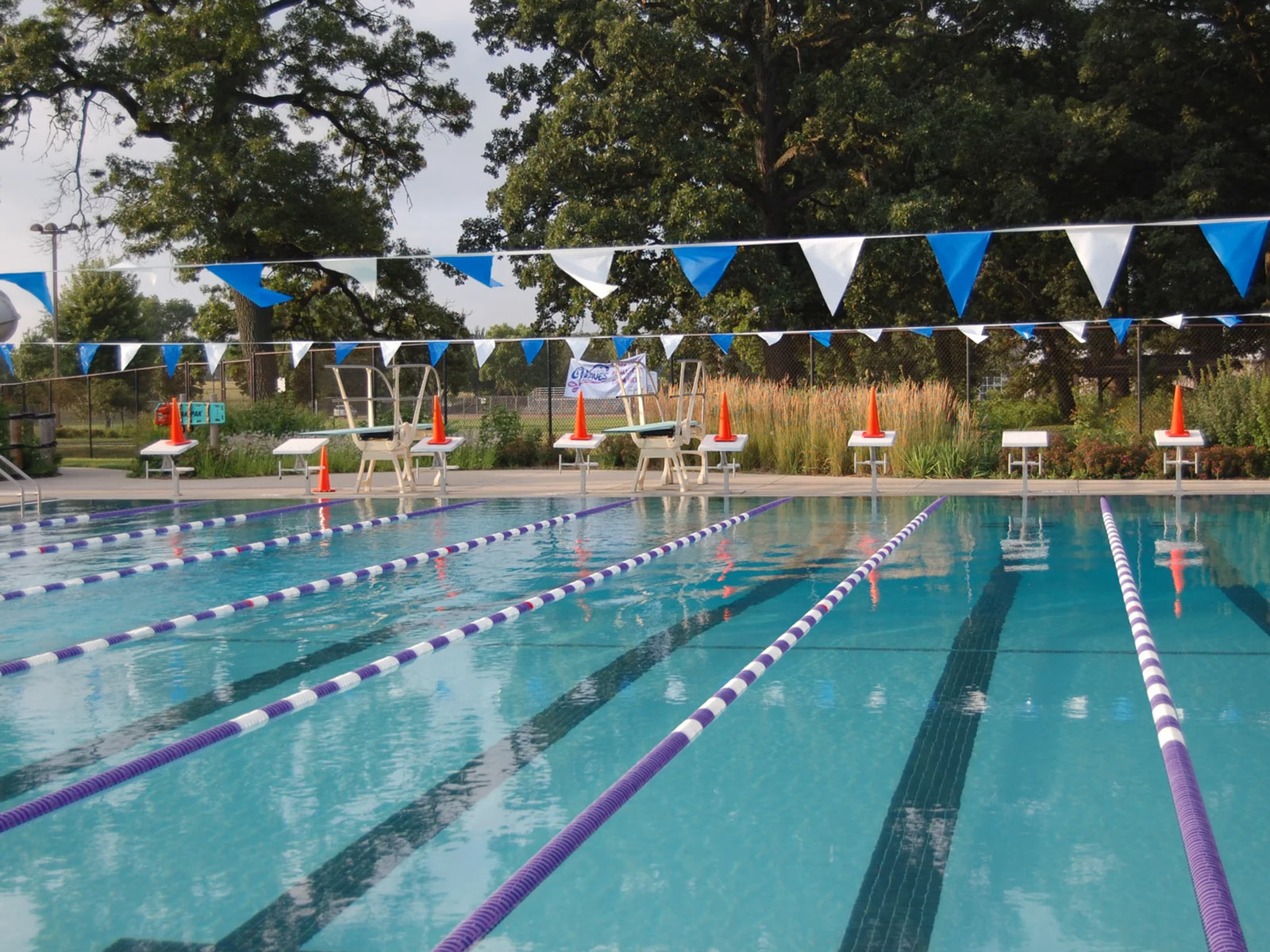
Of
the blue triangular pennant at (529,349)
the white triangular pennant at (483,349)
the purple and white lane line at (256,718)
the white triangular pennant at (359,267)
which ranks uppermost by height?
the white triangular pennant at (359,267)

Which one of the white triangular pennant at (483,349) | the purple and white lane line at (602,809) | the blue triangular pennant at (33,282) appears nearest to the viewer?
the purple and white lane line at (602,809)

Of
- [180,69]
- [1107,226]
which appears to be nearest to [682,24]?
[180,69]

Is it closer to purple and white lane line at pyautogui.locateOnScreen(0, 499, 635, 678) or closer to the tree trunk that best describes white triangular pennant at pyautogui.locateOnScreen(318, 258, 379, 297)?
purple and white lane line at pyautogui.locateOnScreen(0, 499, 635, 678)

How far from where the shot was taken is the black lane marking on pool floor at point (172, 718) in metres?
4.69

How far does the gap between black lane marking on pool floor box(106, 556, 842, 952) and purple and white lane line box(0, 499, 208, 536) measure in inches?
323

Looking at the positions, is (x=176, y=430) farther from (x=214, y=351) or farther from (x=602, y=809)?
(x=602, y=809)

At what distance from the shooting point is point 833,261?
420 inches

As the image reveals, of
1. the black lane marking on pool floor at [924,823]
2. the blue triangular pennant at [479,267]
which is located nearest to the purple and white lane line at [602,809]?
the black lane marking on pool floor at [924,823]

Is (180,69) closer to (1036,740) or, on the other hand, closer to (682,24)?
(682,24)

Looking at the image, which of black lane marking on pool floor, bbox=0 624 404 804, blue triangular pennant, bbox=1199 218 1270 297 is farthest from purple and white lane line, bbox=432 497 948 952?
blue triangular pennant, bbox=1199 218 1270 297

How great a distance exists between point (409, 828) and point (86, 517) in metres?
9.92

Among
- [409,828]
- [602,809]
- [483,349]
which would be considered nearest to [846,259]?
[409,828]

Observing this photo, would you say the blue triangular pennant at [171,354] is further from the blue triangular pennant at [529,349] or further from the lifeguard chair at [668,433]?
the lifeguard chair at [668,433]

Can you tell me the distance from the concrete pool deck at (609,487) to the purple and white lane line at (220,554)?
239cm
